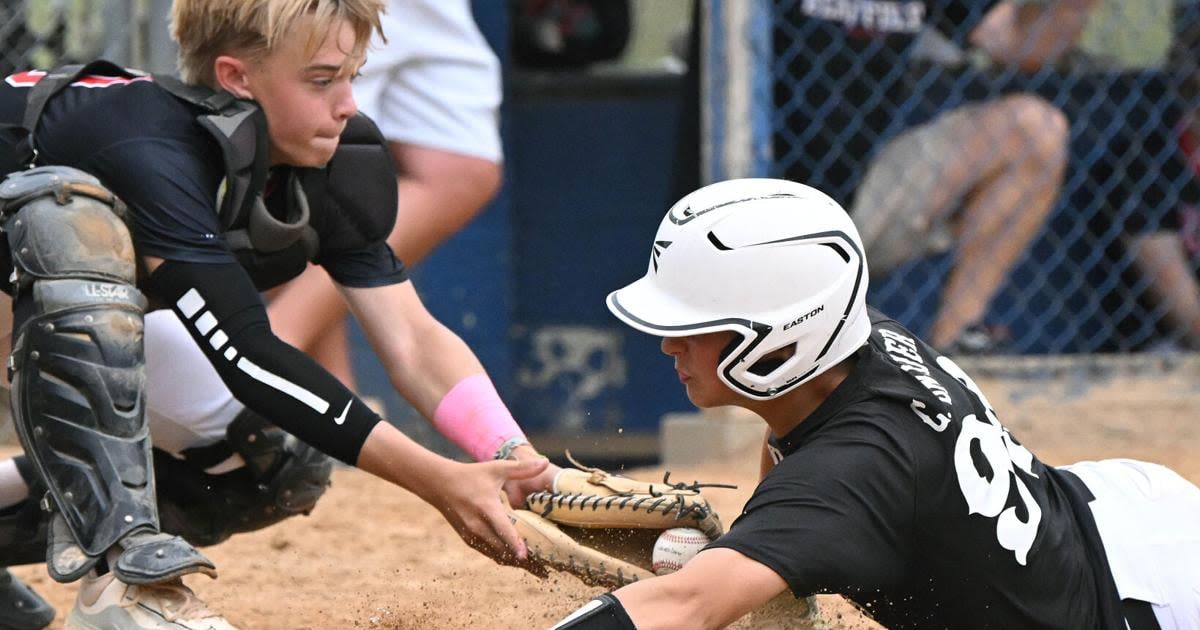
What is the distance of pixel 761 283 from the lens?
108 inches

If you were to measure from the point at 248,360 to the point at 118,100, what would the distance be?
1.99ft

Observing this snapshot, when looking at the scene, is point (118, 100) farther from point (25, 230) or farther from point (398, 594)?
point (398, 594)

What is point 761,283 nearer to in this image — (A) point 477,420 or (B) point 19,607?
(A) point 477,420

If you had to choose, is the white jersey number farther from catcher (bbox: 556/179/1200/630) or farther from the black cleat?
the black cleat

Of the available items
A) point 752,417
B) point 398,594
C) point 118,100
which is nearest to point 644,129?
point 752,417

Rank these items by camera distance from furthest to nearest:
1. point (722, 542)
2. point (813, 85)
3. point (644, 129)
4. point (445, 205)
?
point (644, 129) < point (813, 85) < point (445, 205) < point (722, 542)

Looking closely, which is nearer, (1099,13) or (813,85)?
(813,85)

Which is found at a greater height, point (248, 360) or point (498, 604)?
point (248, 360)

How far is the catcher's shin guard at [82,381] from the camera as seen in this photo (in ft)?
9.30

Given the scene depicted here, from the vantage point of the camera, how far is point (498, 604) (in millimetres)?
3828

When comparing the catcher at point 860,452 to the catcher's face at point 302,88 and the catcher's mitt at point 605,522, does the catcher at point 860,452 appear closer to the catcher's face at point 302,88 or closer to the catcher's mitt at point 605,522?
the catcher's mitt at point 605,522

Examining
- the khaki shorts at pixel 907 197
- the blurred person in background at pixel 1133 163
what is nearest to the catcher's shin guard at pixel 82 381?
the khaki shorts at pixel 907 197

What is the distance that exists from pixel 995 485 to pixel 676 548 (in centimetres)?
61

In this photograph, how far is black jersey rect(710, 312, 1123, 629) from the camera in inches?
101
